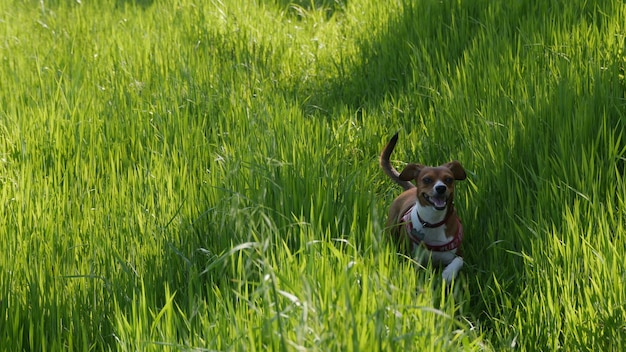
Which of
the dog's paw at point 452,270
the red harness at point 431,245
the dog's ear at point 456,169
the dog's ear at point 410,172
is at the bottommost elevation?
the dog's paw at point 452,270

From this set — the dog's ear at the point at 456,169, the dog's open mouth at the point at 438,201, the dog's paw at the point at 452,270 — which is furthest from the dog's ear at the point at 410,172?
the dog's paw at the point at 452,270

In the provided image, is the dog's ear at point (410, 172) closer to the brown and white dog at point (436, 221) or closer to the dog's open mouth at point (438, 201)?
the brown and white dog at point (436, 221)

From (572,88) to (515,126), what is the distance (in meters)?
0.39

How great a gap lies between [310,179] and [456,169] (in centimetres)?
61

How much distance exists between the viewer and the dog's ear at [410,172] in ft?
11.8

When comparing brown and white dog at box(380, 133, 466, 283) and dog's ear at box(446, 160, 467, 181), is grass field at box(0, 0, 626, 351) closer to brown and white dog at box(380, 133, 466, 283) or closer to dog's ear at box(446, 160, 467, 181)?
brown and white dog at box(380, 133, 466, 283)

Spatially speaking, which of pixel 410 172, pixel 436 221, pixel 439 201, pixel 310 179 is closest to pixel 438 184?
pixel 439 201

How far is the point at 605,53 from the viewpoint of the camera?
14.4 feet

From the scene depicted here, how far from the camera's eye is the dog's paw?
330cm

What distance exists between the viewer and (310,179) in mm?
3562

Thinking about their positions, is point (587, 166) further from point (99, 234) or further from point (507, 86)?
point (99, 234)

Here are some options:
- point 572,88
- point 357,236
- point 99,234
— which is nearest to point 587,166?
point 572,88

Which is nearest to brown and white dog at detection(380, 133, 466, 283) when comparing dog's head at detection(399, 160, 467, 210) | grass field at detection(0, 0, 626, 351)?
dog's head at detection(399, 160, 467, 210)

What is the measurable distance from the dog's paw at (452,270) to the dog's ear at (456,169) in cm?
35
